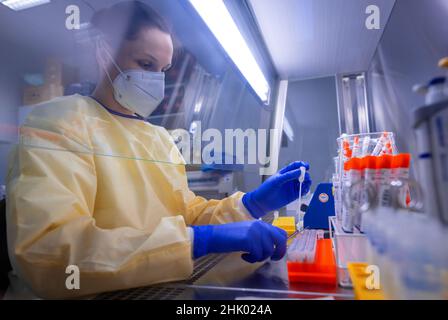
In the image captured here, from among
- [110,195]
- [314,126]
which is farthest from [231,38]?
[110,195]

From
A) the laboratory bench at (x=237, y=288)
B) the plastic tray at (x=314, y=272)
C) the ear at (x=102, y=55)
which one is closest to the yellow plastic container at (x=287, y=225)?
the laboratory bench at (x=237, y=288)

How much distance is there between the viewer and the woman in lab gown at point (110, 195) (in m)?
0.66

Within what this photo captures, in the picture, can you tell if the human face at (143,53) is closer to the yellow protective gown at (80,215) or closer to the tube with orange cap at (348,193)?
the yellow protective gown at (80,215)

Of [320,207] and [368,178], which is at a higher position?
[368,178]

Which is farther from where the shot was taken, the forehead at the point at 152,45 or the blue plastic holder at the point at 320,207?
the blue plastic holder at the point at 320,207

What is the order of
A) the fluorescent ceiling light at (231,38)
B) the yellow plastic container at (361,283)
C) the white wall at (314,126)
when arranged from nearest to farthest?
the yellow plastic container at (361,283) < the fluorescent ceiling light at (231,38) < the white wall at (314,126)

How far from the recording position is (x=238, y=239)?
81cm

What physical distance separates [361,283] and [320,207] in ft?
3.14

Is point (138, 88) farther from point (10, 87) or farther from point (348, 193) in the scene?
point (348, 193)

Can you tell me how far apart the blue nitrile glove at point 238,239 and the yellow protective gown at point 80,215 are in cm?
5

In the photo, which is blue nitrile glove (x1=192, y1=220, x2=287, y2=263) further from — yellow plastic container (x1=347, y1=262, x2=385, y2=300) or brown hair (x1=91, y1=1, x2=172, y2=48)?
brown hair (x1=91, y1=1, x2=172, y2=48)

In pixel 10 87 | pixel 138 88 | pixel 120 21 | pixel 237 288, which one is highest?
pixel 120 21
